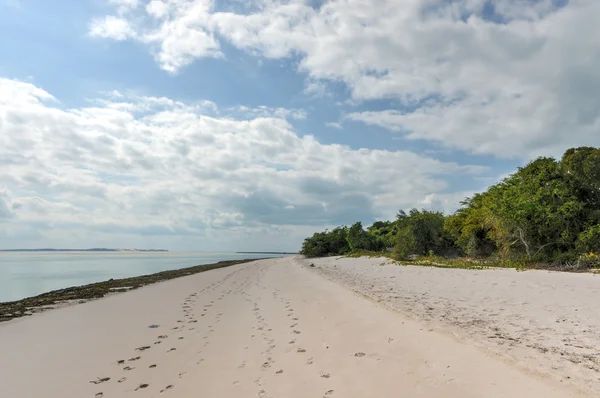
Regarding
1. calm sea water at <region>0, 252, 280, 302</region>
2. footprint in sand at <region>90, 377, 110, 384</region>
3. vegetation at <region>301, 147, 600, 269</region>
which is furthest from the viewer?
calm sea water at <region>0, 252, 280, 302</region>

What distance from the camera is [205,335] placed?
307 inches

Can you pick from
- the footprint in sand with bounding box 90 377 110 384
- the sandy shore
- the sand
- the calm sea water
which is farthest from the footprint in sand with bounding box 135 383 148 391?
the calm sea water

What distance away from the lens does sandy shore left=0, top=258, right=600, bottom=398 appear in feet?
14.9

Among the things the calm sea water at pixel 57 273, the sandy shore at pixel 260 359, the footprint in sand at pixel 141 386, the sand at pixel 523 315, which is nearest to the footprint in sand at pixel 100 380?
the sandy shore at pixel 260 359

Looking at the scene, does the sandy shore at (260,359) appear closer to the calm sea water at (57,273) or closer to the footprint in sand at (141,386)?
the footprint in sand at (141,386)

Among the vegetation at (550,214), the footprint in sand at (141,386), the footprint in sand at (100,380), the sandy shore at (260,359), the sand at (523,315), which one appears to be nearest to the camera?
the sandy shore at (260,359)

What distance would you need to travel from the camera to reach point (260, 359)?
5.86 metres

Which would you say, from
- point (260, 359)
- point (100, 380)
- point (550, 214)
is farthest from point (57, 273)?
point (550, 214)

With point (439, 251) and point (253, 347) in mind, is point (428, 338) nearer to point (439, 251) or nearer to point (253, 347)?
point (253, 347)

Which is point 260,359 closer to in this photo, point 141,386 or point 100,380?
point 141,386

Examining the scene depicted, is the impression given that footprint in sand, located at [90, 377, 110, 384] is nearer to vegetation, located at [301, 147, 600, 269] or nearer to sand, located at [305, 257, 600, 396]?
sand, located at [305, 257, 600, 396]

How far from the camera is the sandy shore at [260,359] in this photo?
14.9 feet

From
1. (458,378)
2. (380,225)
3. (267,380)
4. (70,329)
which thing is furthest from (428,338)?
(380,225)

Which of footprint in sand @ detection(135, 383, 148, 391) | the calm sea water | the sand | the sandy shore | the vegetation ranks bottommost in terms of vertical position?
the calm sea water
